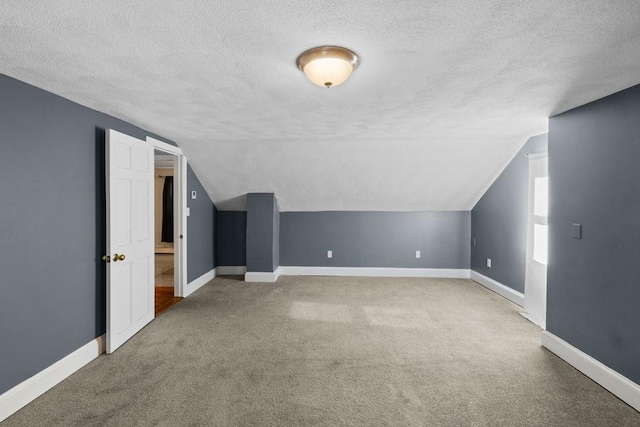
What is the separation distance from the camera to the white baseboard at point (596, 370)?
2148 mm

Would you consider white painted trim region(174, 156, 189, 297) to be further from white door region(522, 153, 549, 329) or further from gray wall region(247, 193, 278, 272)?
white door region(522, 153, 549, 329)

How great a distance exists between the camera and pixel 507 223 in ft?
14.6

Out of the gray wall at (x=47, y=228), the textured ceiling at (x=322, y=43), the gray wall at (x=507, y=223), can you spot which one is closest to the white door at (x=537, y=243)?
the gray wall at (x=507, y=223)

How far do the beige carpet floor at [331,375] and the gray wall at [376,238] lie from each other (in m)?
1.70

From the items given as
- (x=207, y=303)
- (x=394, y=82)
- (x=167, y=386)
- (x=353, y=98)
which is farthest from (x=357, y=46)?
(x=207, y=303)

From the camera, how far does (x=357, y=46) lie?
5.49ft

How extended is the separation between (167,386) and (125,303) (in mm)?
1105

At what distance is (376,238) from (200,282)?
Answer: 3.00 m

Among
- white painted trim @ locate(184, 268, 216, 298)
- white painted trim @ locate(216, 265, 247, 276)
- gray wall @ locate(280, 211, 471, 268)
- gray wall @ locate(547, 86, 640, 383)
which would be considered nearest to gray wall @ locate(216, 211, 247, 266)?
white painted trim @ locate(216, 265, 247, 276)

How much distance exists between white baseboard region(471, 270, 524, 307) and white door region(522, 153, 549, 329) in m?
0.23

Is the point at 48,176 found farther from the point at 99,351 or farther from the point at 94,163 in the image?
the point at 99,351

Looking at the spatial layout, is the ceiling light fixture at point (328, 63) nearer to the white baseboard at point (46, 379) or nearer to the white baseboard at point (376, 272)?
the white baseboard at point (46, 379)

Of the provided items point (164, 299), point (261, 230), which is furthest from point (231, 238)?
point (164, 299)

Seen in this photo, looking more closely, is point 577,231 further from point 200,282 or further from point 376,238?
point 200,282
